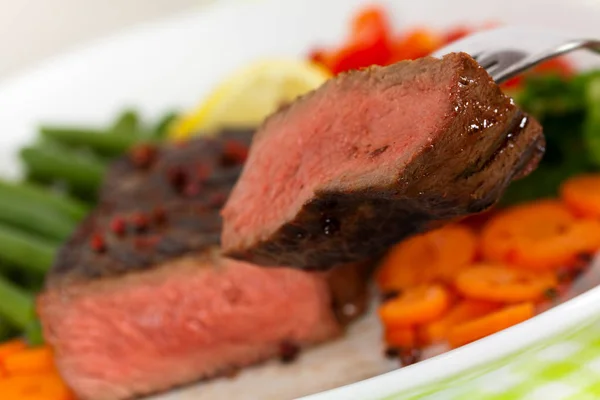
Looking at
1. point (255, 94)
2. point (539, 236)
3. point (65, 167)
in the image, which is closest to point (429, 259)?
point (539, 236)

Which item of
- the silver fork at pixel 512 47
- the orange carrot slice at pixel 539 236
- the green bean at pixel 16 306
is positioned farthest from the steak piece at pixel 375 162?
the green bean at pixel 16 306

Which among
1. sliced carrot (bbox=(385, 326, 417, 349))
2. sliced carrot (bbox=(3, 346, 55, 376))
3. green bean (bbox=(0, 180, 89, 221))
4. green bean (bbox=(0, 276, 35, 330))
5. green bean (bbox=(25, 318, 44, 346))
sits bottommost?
sliced carrot (bbox=(385, 326, 417, 349))

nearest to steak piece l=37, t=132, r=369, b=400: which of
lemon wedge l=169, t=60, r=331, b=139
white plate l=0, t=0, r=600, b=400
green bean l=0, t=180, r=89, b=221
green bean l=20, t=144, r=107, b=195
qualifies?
green bean l=0, t=180, r=89, b=221

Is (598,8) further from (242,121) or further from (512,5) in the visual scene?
(242,121)

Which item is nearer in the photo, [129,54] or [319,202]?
[319,202]

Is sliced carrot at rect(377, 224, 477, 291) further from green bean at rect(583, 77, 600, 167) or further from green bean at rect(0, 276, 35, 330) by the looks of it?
green bean at rect(0, 276, 35, 330)

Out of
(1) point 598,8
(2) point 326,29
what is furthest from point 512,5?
(2) point 326,29
